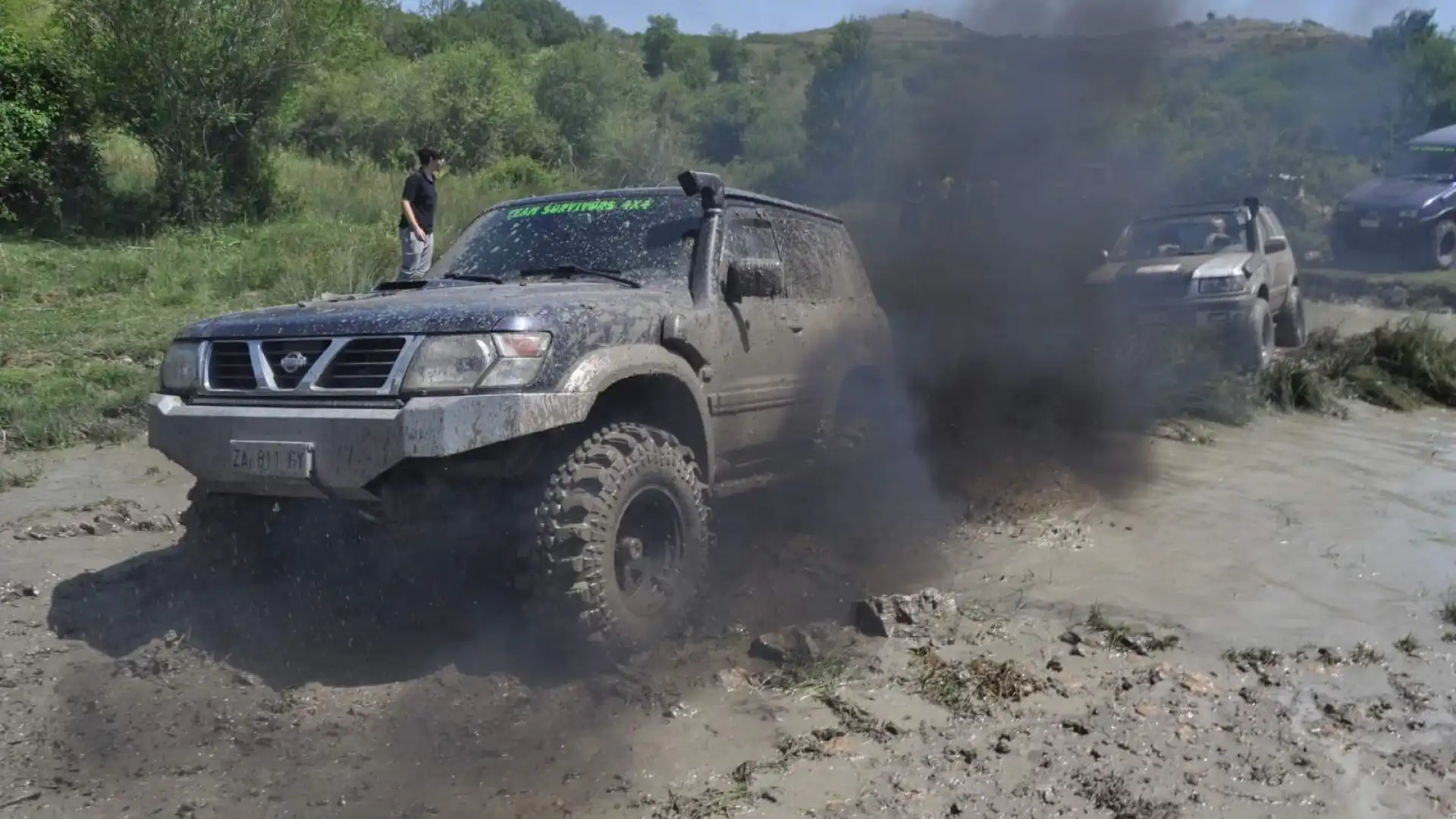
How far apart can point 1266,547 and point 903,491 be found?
6.37 feet

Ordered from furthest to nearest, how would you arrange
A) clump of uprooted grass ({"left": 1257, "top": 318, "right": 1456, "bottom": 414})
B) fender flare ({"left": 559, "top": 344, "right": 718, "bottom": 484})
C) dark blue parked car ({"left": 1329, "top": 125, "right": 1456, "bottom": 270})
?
dark blue parked car ({"left": 1329, "top": 125, "right": 1456, "bottom": 270}), clump of uprooted grass ({"left": 1257, "top": 318, "right": 1456, "bottom": 414}), fender flare ({"left": 559, "top": 344, "right": 718, "bottom": 484})

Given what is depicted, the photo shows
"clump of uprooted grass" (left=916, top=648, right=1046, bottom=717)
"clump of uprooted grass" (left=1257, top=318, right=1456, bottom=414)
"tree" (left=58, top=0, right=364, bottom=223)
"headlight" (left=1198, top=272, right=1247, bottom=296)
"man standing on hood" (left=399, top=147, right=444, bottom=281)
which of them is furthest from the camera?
"tree" (left=58, top=0, right=364, bottom=223)

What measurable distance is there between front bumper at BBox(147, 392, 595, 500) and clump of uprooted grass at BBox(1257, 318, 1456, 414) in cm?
804

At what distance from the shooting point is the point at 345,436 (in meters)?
4.18

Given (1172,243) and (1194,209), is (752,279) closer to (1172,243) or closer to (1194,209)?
(1172,243)

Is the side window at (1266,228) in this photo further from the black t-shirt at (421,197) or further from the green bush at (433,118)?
the green bush at (433,118)

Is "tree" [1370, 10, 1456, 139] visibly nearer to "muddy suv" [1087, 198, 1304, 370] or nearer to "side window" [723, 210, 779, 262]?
"muddy suv" [1087, 198, 1304, 370]

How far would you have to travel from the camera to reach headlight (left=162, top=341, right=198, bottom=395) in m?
4.76

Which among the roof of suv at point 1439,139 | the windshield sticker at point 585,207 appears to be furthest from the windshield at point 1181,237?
the roof of suv at point 1439,139

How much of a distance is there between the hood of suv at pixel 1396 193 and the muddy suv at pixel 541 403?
16450 millimetres

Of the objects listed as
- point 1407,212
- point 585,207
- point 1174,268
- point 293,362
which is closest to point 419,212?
point 585,207

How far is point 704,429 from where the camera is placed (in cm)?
518

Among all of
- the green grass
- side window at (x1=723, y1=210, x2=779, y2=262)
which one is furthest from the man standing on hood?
side window at (x1=723, y1=210, x2=779, y2=262)

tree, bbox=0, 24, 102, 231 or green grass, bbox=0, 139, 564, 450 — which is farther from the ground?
tree, bbox=0, 24, 102, 231
